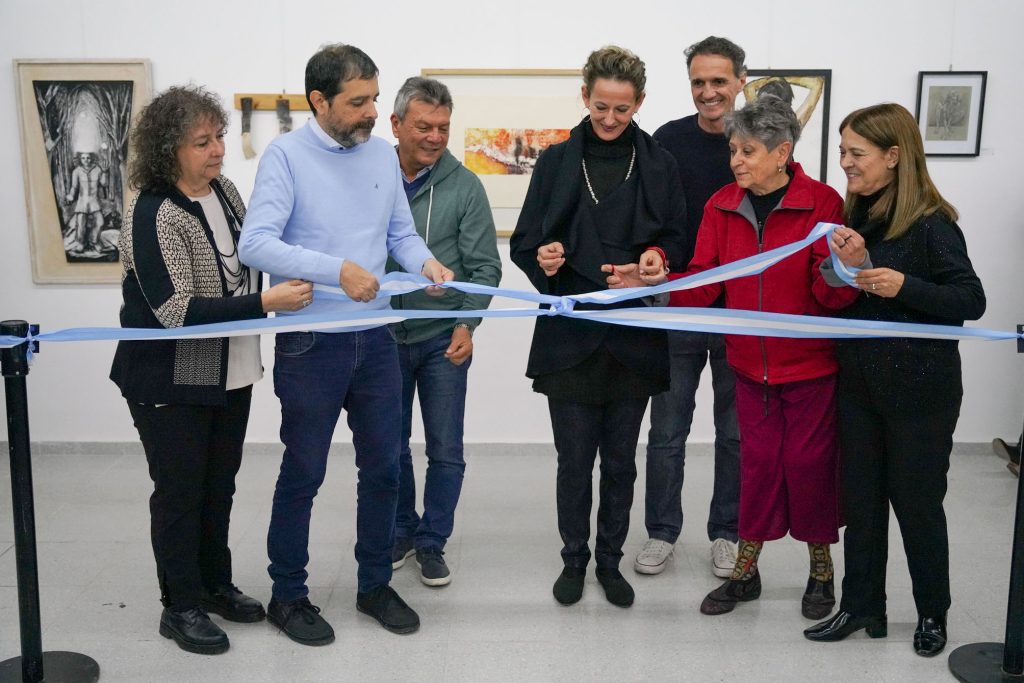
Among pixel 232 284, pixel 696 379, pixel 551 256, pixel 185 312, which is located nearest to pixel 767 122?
pixel 551 256

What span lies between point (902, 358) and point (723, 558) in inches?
44.0

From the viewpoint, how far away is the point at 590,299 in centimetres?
292

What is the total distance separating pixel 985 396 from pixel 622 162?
294 centimetres

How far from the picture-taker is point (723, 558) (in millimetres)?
3510

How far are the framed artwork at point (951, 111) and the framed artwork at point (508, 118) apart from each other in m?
1.67

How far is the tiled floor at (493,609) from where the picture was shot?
9.30 feet

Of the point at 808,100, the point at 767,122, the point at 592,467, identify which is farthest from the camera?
the point at 808,100

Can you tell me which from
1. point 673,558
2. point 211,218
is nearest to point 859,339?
point 673,558

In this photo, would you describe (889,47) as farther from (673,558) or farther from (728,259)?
(673,558)

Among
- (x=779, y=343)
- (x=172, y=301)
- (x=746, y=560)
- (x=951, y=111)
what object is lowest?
(x=746, y=560)

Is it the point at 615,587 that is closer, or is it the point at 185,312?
the point at 185,312

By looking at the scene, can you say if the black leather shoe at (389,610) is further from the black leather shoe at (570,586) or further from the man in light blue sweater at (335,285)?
the black leather shoe at (570,586)

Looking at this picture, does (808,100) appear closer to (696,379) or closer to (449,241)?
(696,379)

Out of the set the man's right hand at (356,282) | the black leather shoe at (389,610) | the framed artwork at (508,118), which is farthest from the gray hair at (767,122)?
the framed artwork at (508,118)
